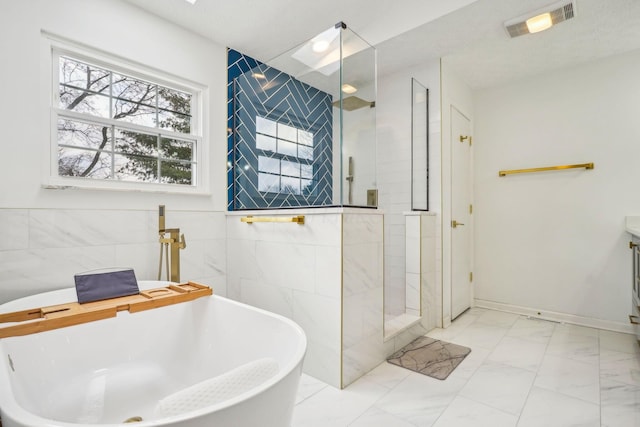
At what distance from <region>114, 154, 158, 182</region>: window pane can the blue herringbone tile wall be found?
1.95 ft

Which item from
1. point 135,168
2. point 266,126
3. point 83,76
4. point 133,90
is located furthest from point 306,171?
point 83,76

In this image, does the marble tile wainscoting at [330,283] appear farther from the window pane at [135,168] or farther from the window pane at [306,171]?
the window pane at [135,168]

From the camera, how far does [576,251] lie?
3018 mm

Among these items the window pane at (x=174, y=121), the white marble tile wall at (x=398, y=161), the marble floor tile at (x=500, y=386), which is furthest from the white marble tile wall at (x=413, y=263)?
the window pane at (x=174, y=121)

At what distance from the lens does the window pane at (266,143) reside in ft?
8.59

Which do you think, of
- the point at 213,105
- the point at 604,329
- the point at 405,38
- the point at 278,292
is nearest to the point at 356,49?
the point at 405,38

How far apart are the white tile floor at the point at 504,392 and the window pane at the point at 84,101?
2.20 m

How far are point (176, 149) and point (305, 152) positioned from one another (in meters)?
1.00

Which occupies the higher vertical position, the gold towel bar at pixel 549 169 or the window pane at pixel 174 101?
the window pane at pixel 174 101

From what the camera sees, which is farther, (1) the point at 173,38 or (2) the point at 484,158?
(2) the point at 484,158

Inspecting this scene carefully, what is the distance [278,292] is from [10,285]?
148cm

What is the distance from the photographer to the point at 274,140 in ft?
8.63

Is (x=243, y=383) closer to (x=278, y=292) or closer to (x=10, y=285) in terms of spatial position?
(x=278, y=292)

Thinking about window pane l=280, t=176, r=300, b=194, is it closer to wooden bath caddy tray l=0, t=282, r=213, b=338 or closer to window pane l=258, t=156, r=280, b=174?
window pane l=258, t=156, r=280, b=174
